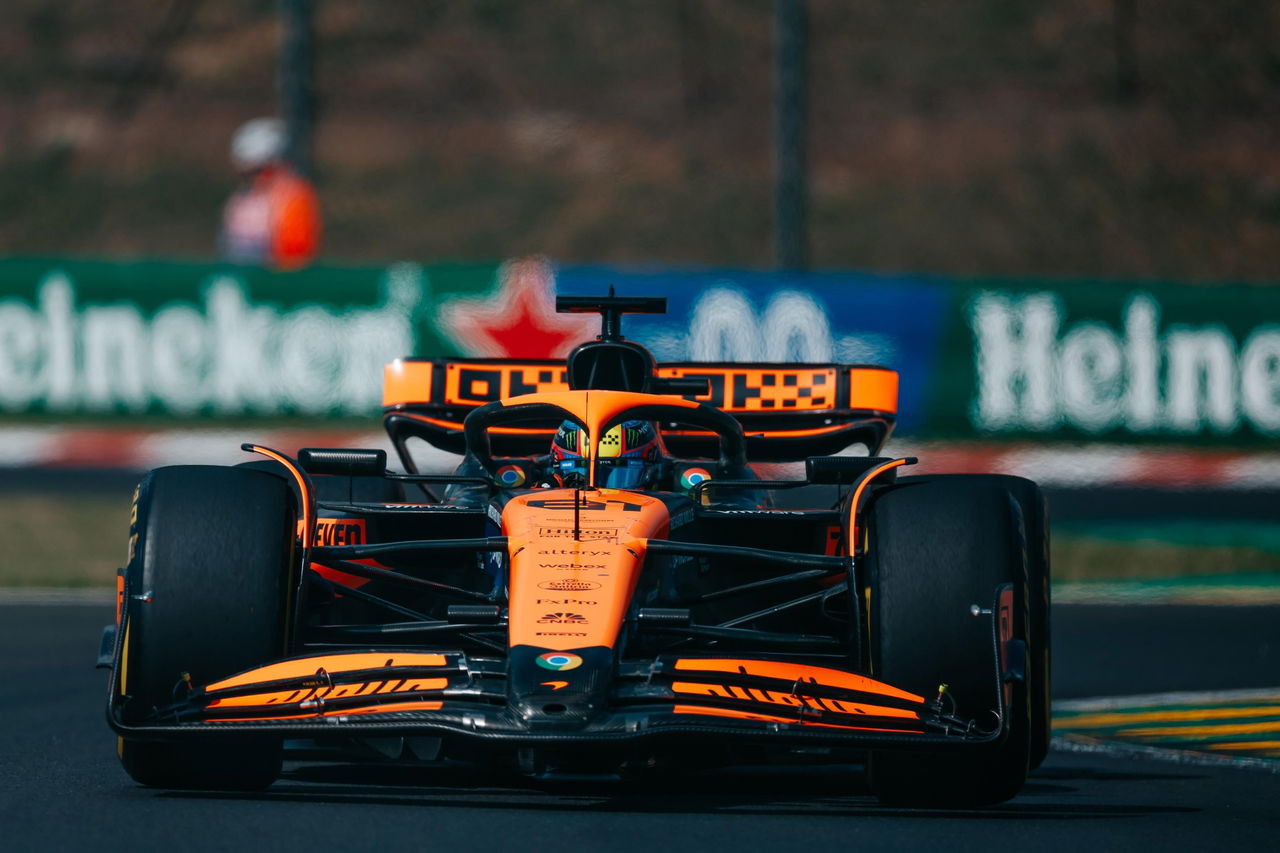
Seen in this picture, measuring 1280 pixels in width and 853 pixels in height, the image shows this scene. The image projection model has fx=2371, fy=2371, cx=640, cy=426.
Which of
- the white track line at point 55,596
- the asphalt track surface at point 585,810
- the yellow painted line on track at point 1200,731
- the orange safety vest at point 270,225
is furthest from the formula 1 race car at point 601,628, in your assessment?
the orange safety vest at point 270,225

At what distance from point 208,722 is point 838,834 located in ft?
5.06

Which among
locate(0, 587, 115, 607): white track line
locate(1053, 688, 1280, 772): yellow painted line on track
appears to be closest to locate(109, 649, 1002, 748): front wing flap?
locate(1053, 688, 1280, 772): yellow painted line on track

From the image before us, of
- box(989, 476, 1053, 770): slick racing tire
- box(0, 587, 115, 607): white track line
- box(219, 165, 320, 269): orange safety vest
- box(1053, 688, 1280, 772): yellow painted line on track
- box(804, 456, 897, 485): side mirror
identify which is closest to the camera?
box(989, 476, 1053, 770): slick racing tire

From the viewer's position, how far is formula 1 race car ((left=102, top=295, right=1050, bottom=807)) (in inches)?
223

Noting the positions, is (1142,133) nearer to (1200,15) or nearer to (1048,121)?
(1048,121)

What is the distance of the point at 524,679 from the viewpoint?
222 inches

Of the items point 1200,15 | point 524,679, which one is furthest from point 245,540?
point 1200,15

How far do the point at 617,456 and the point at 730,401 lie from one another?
Result: 49.5 inches

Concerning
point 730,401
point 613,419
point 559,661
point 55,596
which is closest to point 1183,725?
point 730,401

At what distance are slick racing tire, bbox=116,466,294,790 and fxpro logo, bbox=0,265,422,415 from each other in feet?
23.4

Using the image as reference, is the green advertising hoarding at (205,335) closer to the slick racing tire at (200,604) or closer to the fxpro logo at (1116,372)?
the fxpro logo at (1116,372)

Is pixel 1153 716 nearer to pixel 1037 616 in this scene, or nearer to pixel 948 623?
pixel 1037 616

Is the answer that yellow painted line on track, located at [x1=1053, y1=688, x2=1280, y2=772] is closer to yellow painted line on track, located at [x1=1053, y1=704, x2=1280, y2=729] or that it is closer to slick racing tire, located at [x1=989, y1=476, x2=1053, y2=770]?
yellow painted line on track, located at [x1=1053, y1=704, x2=1280, y2=729]

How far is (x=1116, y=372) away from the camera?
13.3 metres
